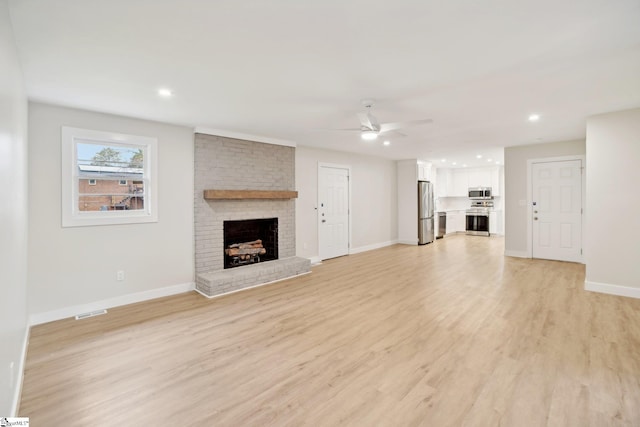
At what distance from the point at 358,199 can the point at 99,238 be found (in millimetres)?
5487

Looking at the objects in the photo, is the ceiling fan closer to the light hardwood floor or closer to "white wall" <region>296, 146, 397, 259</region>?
the light hardwood floor

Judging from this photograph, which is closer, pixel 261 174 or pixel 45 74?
pixel 45 74

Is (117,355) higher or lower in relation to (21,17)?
lower

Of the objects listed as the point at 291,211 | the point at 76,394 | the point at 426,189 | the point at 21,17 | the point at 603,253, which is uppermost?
the point at 21,17

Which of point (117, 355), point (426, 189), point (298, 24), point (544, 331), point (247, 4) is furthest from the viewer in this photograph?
point (426, 189)

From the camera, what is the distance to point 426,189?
883 centimetres

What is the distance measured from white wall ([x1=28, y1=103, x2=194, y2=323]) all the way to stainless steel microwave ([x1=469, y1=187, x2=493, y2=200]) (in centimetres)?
948

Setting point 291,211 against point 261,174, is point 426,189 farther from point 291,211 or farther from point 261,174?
point 261,174

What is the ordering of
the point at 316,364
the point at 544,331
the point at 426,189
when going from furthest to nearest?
the point at 426,189
the point at 544,331
the point at 316,364

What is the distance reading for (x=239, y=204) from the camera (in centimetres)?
520

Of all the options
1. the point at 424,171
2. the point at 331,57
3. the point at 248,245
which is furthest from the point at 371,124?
the point at 424,171

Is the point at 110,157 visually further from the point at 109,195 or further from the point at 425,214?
the point at 425,214

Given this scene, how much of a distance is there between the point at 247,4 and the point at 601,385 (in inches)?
142

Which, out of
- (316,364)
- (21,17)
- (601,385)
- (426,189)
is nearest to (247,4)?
(21,17)
